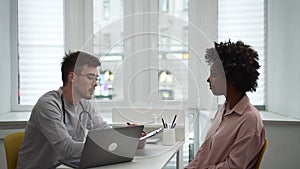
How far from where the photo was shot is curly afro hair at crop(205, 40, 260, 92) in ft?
5.12

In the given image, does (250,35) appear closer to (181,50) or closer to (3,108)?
(181,50)

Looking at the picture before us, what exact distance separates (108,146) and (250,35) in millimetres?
1980

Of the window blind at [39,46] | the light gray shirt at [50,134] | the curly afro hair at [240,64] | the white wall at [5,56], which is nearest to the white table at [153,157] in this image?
the light gray shirt at [50,134]

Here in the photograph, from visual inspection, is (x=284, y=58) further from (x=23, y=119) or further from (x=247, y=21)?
(x=23, y=119)

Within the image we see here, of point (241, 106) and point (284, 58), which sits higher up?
point (284, 58)

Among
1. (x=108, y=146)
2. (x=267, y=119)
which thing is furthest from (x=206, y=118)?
(x=108, y=146)

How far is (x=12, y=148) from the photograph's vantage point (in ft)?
6.17

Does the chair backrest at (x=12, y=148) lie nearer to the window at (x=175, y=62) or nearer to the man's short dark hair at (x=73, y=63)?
the man's short dark hair at (x=73, y=63)

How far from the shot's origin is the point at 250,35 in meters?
2.97

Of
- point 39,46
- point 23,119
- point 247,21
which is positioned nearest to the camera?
point 23,119

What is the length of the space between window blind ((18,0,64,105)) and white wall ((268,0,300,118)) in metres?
1.86

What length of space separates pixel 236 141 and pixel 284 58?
1.49 meters

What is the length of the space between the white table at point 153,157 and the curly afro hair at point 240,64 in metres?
0.52

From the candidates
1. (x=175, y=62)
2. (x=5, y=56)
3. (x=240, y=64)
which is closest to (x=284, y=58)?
(x=175, y=62)
